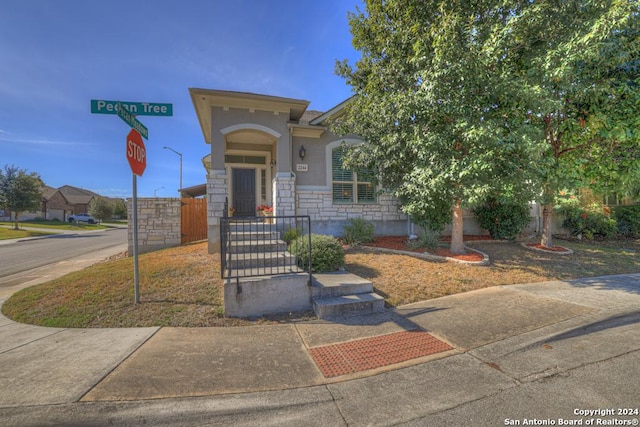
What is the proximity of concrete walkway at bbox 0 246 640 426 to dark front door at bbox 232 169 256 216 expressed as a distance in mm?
6740

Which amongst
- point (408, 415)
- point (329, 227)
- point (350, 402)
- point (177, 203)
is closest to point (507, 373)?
point (408, 415)

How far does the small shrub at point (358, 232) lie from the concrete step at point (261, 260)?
357cm

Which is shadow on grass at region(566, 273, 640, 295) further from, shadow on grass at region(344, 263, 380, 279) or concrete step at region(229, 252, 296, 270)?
concrete step at region(229, 252, 296, 270)

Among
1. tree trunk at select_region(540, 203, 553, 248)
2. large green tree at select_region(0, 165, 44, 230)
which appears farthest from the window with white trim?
large green tree at select_region(0, 165, 44, 230)

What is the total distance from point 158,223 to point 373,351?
9964 mm

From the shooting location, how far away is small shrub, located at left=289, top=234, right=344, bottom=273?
5266 millimetres

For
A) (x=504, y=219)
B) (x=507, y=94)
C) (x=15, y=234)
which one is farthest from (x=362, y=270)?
(x=15, y=234)

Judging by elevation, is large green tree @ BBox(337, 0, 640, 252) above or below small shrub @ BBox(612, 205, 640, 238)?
above

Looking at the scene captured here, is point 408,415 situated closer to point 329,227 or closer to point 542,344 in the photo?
point 542,344

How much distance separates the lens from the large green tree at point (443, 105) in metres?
5.38

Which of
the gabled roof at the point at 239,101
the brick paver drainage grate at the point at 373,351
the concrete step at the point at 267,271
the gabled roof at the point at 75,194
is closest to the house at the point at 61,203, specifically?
the gabled roof at the point at 75,194

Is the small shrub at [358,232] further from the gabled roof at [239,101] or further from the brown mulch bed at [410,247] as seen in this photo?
the gabled roof at [239,101]

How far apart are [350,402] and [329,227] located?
23.5 feet

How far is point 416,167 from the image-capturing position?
21.1 ft
